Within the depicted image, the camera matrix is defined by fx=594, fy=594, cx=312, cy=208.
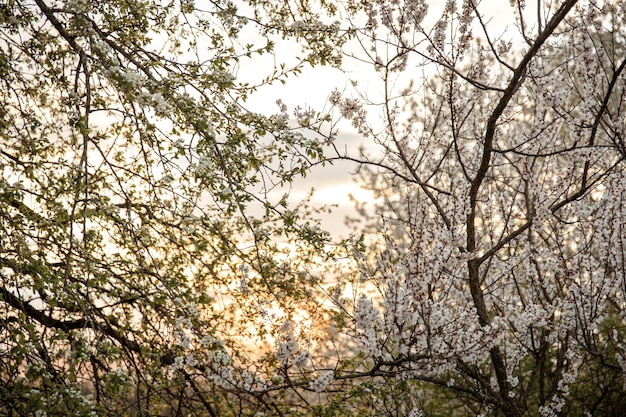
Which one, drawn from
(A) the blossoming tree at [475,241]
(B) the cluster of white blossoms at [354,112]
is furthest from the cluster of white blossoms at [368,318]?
(B) the cluster of white blossoms at [354,112]

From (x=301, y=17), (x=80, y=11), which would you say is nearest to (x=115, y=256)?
(x=80, y=11)

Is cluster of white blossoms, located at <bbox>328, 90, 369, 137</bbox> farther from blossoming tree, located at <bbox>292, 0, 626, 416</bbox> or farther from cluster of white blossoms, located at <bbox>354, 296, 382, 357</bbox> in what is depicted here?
cluster of white blossoms, located at <bbox>354, 296, 382, 357</bbox>

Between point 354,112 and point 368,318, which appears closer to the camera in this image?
point 368,318

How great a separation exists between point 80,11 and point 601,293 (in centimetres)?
480

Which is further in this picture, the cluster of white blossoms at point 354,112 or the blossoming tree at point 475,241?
the cluster of white blossoms at point 354,112

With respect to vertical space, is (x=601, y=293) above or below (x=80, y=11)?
below

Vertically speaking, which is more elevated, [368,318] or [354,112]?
[354,112]

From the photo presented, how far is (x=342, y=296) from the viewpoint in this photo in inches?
223

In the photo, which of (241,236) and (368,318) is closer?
(368,318)

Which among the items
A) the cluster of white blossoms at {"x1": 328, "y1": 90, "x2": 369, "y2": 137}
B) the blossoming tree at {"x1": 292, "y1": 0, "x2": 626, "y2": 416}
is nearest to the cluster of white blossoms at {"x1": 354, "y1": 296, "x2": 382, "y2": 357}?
the blossoming tree at {"x1": 292, "y1": 0, "x2": 626, "y2": 416}

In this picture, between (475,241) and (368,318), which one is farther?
(475,241)

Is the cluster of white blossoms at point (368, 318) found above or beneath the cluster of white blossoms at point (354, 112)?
beneath

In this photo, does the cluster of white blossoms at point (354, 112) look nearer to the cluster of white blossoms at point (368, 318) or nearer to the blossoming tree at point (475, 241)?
the blossoming tree at point (475, 241)

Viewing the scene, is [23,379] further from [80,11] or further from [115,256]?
[80,11]
